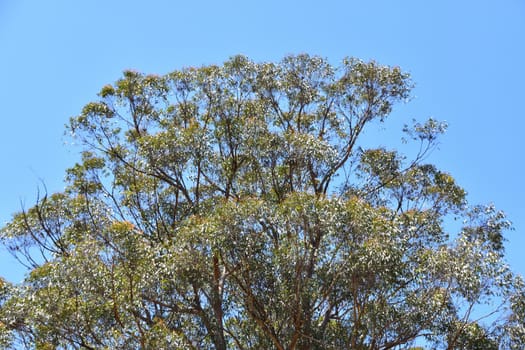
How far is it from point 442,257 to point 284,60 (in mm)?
5532

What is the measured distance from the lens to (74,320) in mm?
13383

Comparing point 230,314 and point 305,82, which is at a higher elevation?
point 305,82

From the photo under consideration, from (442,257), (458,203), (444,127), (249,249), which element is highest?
(444,127)

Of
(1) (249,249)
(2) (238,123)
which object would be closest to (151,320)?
(1) (249,249)

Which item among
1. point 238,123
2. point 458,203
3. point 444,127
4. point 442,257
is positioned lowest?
point 442,257

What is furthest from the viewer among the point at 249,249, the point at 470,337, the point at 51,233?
the point at 51,233

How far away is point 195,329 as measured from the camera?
46.0 ft

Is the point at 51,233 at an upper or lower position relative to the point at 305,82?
lower

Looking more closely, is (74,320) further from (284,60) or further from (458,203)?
(458,203)

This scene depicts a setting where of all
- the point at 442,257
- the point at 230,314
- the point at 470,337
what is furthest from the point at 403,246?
the point at 230,314

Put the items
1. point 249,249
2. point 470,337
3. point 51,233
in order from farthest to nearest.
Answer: point 51,233 < point 470,337 < point 249,249

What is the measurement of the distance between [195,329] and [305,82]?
5599 millimetres

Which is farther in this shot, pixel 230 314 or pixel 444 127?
pixel 444 127

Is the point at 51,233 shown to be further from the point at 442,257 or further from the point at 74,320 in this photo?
the point at 442,257
